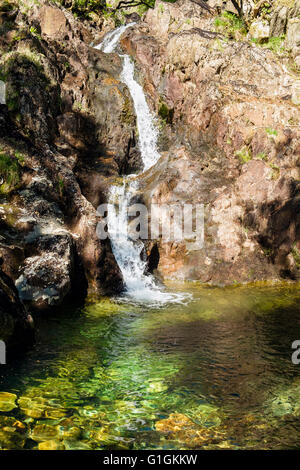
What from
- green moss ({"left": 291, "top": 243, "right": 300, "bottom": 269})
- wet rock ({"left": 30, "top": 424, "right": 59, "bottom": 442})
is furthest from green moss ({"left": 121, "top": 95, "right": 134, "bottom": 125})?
wet rock ({"left": 30, "top": 424, "right": 59, "bottom": 442})

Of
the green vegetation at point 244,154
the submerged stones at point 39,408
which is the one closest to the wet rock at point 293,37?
the green vegetation at point 244,154

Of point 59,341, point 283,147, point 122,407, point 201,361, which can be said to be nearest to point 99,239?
point 59,341

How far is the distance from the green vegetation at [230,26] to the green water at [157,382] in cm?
1775

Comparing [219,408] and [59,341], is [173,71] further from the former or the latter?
[219,408]

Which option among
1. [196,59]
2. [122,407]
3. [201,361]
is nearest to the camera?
[122,407]

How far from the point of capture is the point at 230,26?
20484mm

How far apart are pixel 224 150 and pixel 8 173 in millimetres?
9109

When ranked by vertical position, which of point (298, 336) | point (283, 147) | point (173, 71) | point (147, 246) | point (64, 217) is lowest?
point (298, 336)

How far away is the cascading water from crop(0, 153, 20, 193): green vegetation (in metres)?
3.99

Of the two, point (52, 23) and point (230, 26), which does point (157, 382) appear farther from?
point (230, 26)

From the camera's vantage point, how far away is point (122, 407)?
4.30 m

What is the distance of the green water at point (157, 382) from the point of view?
365 cm

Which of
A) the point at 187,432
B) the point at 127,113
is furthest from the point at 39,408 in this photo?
the point at 127,113
